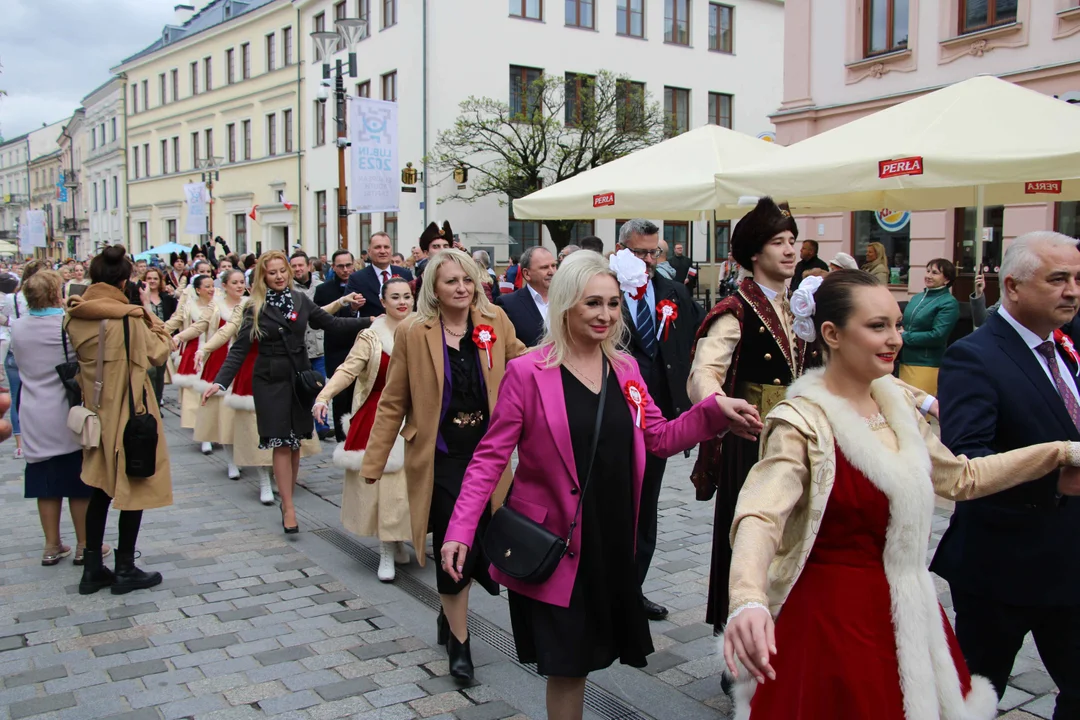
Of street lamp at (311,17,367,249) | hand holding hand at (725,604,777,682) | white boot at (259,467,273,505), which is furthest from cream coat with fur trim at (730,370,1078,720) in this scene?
street lamp at (311,17,367,249)

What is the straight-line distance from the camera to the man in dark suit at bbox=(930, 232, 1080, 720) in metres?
2.85

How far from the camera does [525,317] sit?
5836 mm

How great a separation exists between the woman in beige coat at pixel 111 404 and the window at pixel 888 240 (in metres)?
14.7

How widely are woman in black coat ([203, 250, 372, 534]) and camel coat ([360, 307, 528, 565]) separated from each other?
8.06ft

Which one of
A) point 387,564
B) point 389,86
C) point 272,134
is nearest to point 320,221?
point 272,134

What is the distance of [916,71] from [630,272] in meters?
14.5

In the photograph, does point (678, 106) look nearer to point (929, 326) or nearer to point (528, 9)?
point (528, 9)

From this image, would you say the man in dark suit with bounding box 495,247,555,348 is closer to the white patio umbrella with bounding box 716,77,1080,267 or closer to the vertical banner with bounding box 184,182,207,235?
the white patio umbrella with bounding box 716,77,1080,267

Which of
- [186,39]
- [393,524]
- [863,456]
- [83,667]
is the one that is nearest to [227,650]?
[83,667]

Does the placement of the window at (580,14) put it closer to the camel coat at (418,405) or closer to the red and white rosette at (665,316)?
the red and white rosette at (665,316)

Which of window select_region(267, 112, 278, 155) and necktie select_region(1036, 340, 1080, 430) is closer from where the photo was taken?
necktie select_region(1036, 340, 1080, 430)

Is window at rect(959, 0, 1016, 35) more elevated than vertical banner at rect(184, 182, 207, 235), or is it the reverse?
window at rect(959, 0, 1016, 35)

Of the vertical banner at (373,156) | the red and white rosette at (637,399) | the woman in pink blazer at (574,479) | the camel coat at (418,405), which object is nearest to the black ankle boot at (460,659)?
the camel coat at (418,405)

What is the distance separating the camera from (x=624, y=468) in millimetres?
3223
